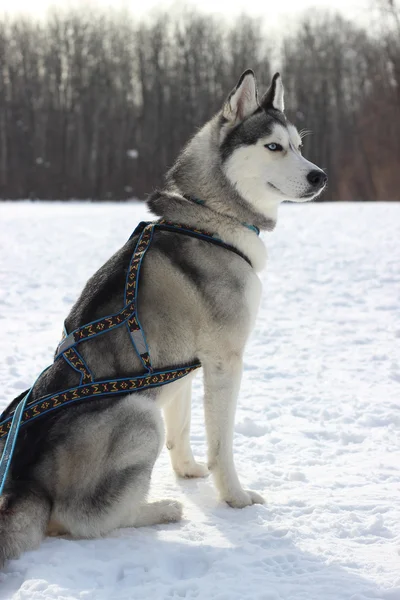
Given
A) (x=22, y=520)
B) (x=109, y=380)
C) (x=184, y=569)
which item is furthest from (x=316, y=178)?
(x=22, y=520)

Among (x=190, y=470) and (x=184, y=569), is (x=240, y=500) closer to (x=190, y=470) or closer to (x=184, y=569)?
(x=190, y=470)

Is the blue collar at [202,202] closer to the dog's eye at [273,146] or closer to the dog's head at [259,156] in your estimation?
the dog's head at [259,156]

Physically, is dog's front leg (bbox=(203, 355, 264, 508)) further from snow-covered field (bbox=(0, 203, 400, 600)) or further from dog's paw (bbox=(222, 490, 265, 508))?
snow-covered field (bbox=(0, 203, 400, 600))

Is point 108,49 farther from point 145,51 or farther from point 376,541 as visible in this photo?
point 376,541

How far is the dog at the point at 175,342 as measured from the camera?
9.66 feet

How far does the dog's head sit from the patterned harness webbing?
79 centimetres

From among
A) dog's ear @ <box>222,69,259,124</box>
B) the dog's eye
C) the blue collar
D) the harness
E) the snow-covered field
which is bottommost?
the snow-covered field

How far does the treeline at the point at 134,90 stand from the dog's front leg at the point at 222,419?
121ft

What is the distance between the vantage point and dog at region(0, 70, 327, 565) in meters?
2.94

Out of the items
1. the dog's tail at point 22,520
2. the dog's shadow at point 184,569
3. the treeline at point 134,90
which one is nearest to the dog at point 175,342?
the dog's tail at point 22,520

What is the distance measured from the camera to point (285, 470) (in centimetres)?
405

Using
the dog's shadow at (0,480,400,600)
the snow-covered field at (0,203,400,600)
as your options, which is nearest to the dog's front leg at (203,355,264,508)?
the snow-covered field at (0,203,400,600)

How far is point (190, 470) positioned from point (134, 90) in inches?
1744

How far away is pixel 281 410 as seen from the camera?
517 centimetres
